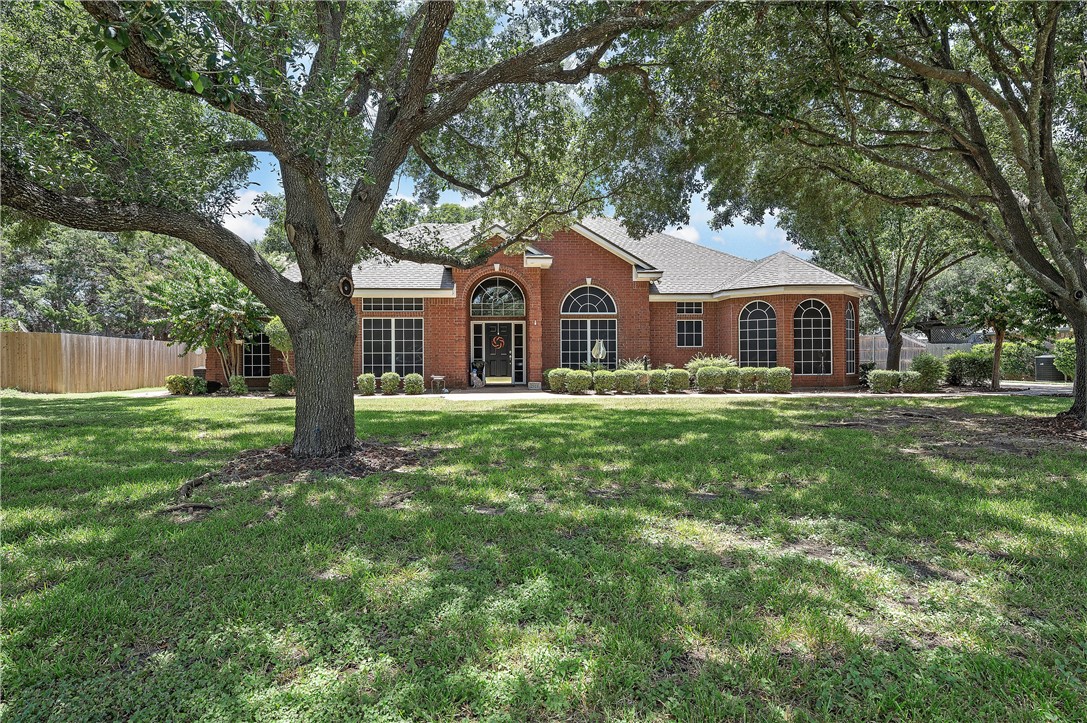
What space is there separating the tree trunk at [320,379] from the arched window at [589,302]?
44.3 ft

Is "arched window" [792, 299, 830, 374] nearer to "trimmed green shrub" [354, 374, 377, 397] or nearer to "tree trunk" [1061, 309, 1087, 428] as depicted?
"tree trunk" [1061, 309, 1087, 428]

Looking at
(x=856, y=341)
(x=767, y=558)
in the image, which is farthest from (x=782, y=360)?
(x=767, y=558)

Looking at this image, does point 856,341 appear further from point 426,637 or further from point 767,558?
point 426,637

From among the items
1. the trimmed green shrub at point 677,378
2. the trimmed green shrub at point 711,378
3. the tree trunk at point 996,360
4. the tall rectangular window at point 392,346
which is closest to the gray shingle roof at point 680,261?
the trimmed green shrub at point 677,378

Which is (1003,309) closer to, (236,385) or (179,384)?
(236,385)

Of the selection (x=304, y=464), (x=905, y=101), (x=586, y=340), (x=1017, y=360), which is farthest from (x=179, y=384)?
(x=1017, y=360)

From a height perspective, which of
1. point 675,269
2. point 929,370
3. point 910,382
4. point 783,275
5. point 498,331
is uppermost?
point 675,269

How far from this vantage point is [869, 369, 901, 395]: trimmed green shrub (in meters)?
17.0

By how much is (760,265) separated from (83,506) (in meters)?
20.7

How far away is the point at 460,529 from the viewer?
13.1ft

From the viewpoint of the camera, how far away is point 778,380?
55.9 feet

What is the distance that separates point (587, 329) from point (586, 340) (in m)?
0.42

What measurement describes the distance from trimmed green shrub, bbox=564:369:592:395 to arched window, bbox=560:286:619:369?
2.53m

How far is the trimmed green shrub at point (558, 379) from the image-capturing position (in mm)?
16922
